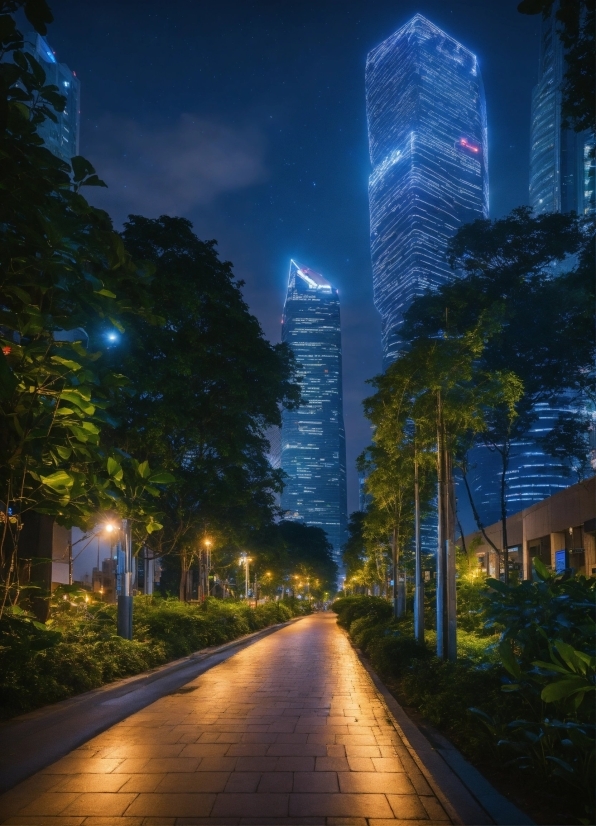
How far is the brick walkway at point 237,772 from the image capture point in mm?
5371

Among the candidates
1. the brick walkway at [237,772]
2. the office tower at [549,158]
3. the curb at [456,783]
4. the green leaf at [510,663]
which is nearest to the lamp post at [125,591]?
the brick walkway at [237,772]

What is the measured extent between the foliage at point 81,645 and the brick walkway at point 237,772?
1148 millimetres

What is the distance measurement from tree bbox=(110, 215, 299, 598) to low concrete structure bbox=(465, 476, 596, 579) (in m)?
10.0

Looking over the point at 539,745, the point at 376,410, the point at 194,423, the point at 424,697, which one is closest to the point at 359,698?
the point at 424,697

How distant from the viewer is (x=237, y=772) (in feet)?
21.5

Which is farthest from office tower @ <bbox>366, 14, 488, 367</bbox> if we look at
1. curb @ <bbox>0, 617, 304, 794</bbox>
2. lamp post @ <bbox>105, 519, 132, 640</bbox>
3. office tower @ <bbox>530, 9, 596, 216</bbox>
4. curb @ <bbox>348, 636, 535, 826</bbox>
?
curb @ <bbox>348, 636, 535, 826</bbox>

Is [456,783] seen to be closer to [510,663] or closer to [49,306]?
[510,663]

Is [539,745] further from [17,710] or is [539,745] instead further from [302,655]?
[302,655]

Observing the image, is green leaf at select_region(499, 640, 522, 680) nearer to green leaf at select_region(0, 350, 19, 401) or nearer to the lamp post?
green leaf at select_region(0, 350, 19, 401)

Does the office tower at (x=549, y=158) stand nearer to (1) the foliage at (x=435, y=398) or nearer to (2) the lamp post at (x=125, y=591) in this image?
(1) the foliage at (x=435, y=398)

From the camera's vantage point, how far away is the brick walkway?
537 centimetres

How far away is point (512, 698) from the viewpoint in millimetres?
7035

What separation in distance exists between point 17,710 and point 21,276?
243 inches

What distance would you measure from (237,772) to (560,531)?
108 feet
